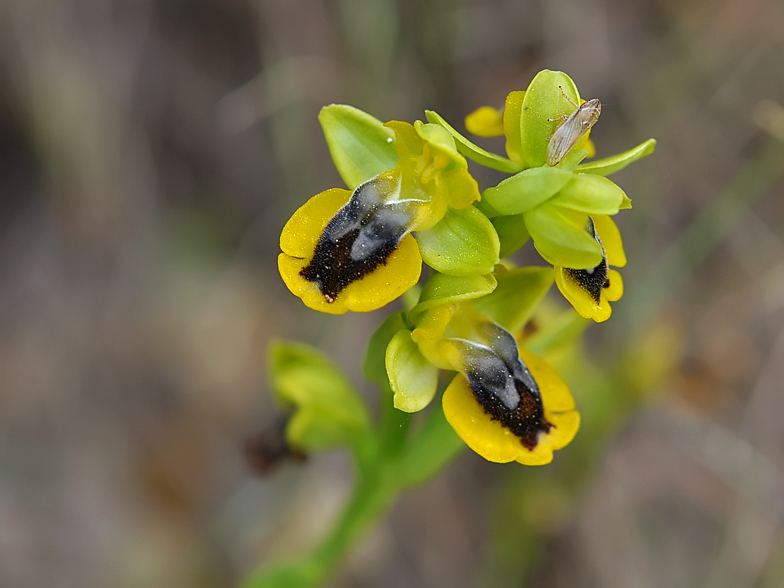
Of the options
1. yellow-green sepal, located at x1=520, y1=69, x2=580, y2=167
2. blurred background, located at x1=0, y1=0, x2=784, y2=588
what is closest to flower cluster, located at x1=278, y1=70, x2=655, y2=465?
yellow-green sepal, located at x1=520, y1=69, x2=580, y2=167

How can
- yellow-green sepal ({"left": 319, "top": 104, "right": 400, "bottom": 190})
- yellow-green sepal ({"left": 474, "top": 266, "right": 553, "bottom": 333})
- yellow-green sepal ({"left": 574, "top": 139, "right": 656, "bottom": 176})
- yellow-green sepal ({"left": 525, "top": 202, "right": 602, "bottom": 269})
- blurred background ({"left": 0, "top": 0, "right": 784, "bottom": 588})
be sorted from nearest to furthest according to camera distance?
yellow-green sepal ({"left": 525, "top": 202, "right": 602, "bottom": 269})
yellow-green sepal ({"left": 574, "top": 139, "right": 656, "bottom": 176})
yellow-green sepal ({"left": 319, "top": 104, "right": 400, "bottom": 190})
yellow-green sepal ({"left": 474, "top": 266, "right": 553, "bottom": 333})
blurred background ({"left": 0, "top": 0, "right": 784, "bottom": 588})

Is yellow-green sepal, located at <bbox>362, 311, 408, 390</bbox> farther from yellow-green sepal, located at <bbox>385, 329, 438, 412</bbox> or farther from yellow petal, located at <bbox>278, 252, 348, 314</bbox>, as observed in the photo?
yellow petal, located at <bbox>278, 252, 348, 314</bbox>

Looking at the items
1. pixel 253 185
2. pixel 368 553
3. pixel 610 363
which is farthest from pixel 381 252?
pixel 253 185

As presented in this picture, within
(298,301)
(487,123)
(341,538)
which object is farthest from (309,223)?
(298,301)

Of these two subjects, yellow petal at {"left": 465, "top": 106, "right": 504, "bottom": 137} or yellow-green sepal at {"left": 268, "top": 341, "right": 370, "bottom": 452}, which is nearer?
yellow petal at {"left": 465, "top": 106, "right": 504, "bottom": 137}

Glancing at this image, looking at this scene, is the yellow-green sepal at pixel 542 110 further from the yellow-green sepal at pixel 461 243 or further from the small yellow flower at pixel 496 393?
the small yellow flower at pixel 496 393

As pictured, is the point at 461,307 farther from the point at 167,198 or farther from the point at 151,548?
the point at 167,198

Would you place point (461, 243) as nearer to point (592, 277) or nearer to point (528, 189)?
point (528, 189)
